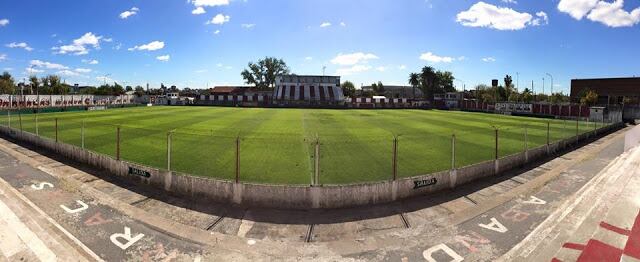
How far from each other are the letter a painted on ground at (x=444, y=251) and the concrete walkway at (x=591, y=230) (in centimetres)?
97

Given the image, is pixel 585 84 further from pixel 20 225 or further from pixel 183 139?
pixel 20 225

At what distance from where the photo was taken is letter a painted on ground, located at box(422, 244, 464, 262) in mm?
7724

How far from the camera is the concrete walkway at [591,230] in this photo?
25.3ft

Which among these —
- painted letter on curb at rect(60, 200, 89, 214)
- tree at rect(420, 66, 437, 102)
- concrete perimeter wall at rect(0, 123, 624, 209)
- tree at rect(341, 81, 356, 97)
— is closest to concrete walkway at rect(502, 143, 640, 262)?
concrete perimeter wall at rect(0, 123, 624, 209)

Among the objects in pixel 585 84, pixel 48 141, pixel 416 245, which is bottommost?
pixel 416 245

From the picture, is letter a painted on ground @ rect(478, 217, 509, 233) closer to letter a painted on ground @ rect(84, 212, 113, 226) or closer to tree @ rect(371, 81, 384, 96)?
letter a painted on ground @ rect(84, 212, 113, 226)

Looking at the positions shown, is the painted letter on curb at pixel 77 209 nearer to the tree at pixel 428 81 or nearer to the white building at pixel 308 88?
the white building at pixel 308 88

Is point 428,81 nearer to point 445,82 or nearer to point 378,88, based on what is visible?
point 445,82

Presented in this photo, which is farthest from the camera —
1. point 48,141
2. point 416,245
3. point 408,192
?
point 48,141

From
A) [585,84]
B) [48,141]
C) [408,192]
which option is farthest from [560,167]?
[585,84]

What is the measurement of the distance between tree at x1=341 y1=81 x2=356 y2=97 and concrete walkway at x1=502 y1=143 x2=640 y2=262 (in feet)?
504

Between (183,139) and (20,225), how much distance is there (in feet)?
41.8

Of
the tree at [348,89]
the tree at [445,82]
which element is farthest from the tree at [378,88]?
the tree at [445,82]

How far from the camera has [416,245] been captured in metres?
8.41
